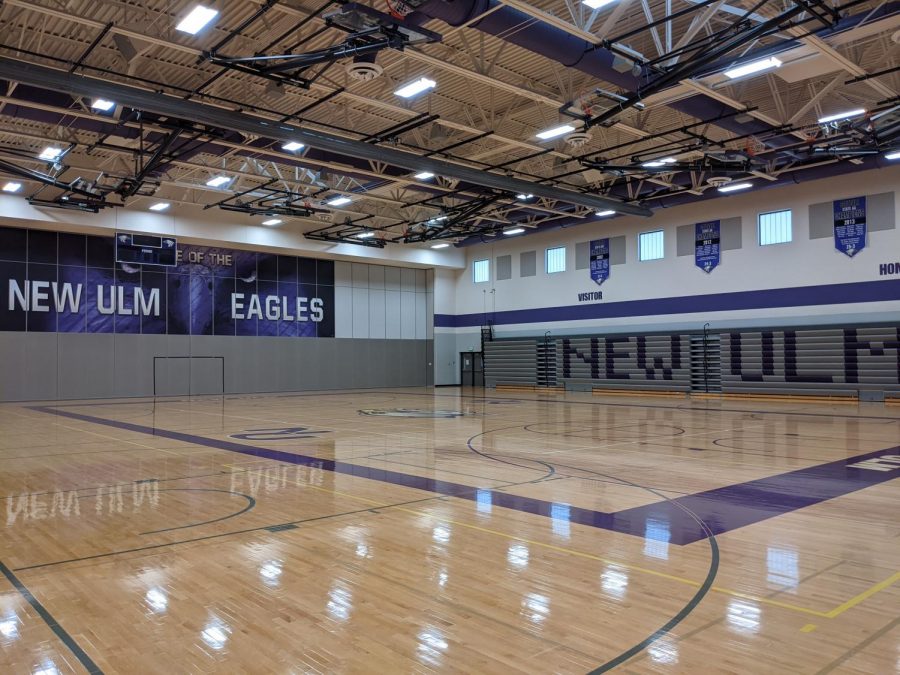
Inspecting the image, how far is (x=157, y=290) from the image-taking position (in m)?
29.0

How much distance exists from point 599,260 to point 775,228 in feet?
24.9

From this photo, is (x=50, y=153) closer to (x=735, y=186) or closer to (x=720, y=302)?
(x=735, y=186)

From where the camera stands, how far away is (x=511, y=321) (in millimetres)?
34125

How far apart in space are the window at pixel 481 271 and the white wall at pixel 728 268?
1213 millimetres

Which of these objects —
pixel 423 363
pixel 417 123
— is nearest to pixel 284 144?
pixel 417 123

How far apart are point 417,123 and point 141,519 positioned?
43.2ft

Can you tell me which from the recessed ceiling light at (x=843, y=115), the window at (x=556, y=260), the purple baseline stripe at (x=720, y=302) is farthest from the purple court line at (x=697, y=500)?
the window at (x=556, y=260)

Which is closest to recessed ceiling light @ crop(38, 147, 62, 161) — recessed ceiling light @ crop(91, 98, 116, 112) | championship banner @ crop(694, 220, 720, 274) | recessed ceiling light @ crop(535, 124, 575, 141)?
recessed ceiling light @ crop(91, 98, 116, 112)

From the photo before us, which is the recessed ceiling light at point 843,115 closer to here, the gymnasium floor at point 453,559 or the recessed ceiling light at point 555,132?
the recessed ceiling light at point 555,132

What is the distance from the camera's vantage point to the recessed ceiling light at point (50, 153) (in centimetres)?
1941

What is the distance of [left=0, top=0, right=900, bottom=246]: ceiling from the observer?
1198 cm

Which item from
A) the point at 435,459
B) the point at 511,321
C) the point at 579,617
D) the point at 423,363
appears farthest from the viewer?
the point at 423,363

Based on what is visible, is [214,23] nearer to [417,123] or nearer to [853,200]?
[417,123]

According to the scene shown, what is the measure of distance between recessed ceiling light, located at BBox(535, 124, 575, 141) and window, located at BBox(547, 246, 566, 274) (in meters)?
14.2
